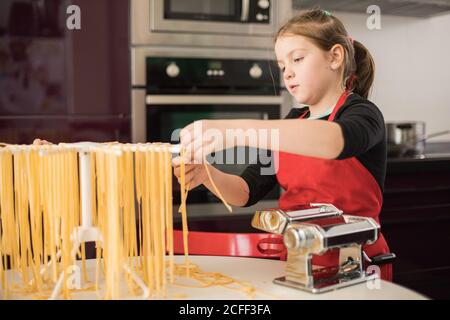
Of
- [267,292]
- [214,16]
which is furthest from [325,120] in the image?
[214,16]

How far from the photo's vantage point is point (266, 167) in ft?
4.41

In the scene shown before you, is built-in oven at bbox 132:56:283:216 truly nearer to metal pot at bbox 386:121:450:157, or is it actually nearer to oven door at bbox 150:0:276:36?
oven door at bbox 150:0:276:36

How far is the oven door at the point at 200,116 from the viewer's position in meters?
2.09

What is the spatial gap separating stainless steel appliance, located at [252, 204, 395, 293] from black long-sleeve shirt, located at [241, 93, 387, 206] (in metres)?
0.11

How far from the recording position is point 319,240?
32.4 inches

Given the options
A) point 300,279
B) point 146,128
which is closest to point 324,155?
point 300,279

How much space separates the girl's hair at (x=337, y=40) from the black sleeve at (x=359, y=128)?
18 centimetres

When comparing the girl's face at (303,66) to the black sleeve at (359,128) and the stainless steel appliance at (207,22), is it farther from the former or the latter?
the stainless steel appliance at (207,22)

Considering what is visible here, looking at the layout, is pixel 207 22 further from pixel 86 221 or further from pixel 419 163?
pixel 86 221

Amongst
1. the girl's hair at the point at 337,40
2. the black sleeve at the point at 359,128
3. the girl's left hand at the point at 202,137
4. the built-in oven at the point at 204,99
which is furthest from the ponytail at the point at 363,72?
the built-in oven at the point at 204,99

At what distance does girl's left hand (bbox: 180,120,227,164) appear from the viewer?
31.6 inches

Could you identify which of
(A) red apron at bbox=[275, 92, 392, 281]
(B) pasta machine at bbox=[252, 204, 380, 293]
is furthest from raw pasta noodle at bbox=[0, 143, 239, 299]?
(A) red apron at bbox=[275, 92, 392, 281]

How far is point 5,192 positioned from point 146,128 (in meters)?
1.23

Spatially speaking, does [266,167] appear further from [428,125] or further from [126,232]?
[428,125]
